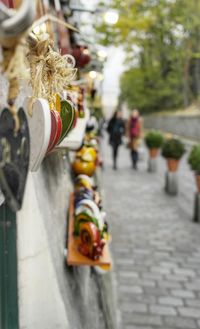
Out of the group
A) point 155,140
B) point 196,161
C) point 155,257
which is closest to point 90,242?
point 155,257

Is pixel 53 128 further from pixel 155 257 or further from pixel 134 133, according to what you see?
pixel 134 133

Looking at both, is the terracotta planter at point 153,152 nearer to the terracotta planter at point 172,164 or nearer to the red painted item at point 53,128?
the terracotta planter at point 172,164

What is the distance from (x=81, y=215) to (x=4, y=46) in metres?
2.03

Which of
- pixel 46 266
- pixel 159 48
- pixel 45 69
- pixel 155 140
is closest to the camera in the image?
pixel 45 69

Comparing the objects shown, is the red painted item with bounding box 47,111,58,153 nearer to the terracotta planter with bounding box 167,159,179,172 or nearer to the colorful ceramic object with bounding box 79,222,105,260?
the colorful ceramic object with bounding box 79,222,105,260

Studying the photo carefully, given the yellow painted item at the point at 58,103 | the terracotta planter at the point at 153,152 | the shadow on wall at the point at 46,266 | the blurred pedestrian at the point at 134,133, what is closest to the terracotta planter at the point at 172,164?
the terracotta planter at the point at 153,152

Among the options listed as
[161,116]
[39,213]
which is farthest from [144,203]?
[161,116]

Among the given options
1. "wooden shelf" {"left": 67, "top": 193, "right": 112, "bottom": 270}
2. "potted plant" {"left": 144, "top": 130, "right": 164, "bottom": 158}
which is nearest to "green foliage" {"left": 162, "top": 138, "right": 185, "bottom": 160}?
"potted plant" {"left": 144, "top": 130, "right": 164, "bottom": 158}

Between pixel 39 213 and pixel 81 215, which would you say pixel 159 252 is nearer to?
pixel 81 215

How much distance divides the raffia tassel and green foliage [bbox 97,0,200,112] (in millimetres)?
12829

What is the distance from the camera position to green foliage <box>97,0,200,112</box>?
1545 cm

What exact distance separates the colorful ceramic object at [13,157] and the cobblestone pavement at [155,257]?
349 centimetres

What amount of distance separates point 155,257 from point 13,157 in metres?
5.40

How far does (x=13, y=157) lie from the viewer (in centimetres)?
107
